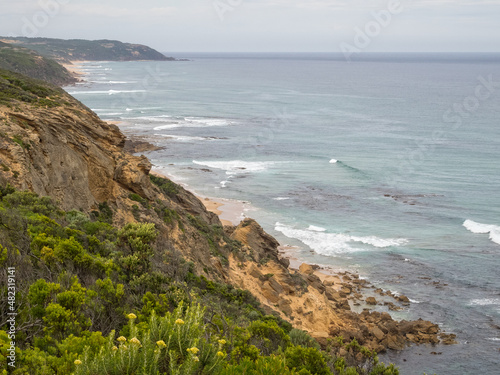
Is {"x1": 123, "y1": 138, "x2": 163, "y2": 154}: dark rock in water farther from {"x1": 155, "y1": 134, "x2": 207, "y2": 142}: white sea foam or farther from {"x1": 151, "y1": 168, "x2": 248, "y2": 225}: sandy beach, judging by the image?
{"x1": 151, "y1": 168, "x2": 248, "y2": 225}: sandy beach

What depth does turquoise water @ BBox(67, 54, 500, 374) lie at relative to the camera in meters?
27.9

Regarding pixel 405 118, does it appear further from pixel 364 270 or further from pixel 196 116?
pixel 364 270

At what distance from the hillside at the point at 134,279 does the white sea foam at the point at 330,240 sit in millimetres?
4367

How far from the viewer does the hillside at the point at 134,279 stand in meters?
6.33

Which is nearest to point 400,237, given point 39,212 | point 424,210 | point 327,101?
point 424,210

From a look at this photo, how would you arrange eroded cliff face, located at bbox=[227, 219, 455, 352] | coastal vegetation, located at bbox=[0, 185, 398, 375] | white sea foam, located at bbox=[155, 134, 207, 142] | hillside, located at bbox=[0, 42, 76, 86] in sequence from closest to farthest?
coastal vegetation, located at bbox=[0, 185, 398, 375] < eroded cliff face, located at bbox=[227, 219, 455, 352] < white sea foam, located at bbox=[155, 134, 207, 142] < hillside, located at bbox=[0, 42, 76, 86]

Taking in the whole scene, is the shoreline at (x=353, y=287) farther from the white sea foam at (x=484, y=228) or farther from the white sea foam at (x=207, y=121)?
the white sea foam at (x=207, y=121)

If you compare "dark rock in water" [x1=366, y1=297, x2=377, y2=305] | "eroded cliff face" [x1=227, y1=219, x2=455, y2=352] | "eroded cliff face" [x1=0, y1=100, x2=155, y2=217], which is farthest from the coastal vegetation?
"dark rock in water" [x1=366, y1=297, x2=377, y2=305]

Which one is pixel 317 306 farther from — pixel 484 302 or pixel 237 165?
pixel 237 165

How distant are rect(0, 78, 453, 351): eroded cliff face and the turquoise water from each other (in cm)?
233

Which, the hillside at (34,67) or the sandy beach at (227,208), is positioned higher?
Result: the hillside at (34,67)

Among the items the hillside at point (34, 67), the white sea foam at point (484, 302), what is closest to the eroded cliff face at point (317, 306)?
the white sea foam at point (484, 302)

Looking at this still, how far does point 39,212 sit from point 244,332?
282 inches

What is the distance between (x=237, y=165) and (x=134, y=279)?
147ft
